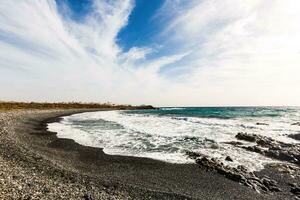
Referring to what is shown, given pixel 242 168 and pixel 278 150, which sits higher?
pixel 278 150

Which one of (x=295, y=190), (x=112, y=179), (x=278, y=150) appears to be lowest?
(x=295, y=190)

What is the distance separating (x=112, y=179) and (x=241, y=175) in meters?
5.97

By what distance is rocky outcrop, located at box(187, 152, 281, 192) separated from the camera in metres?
10.7

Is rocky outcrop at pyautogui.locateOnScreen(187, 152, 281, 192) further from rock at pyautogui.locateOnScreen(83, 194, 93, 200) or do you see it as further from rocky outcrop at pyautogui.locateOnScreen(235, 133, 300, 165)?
rock at pyautogui.locateOnScreen(83, 194, 93, 200)

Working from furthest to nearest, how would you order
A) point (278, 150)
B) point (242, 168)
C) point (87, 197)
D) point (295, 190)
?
1. point (278, 150)
2. point (242, 168)
3. point (295, 190)
4. point (87, 197)

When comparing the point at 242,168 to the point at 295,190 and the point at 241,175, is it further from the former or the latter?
the point at 295,190

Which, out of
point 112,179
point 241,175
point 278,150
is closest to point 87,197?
point 112,179

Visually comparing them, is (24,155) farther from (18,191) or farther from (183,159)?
(183,159)

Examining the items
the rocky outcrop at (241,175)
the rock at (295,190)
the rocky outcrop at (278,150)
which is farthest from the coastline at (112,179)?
the rocky outcrop at (278,150)

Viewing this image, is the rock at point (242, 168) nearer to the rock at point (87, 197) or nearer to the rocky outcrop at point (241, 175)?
the rocky outcrop at point (241, 175)

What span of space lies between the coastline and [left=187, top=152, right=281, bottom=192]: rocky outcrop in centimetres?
39

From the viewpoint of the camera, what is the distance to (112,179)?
10.9 meters

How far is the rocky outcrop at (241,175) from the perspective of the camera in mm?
10734

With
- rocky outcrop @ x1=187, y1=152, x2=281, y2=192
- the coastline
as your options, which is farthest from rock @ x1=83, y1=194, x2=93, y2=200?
rocky outcrop @ x1=187, y1=152, x2=281, y2=192
